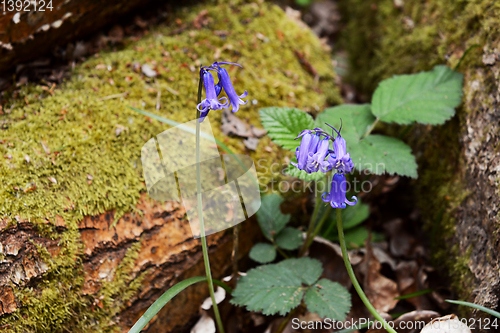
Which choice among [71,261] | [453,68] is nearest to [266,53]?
[453,68]

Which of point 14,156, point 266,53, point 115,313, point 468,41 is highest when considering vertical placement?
point 468,41

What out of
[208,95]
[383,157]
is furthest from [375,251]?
[208,95]

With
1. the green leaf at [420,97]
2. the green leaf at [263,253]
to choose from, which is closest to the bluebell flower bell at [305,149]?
the green leaf at [263,253]

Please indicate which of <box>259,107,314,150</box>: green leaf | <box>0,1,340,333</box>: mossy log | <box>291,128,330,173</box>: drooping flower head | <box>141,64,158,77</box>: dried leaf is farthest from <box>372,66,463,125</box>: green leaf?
<box>141,64,158,77</box>: dried leaf

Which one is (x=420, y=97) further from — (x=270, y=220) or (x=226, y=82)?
(x=226, y=82)

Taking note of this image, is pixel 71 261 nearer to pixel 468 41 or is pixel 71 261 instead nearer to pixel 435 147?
pixel 435 147
